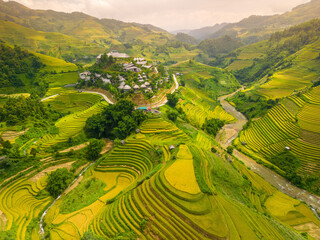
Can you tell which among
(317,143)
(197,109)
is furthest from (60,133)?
(317,143)

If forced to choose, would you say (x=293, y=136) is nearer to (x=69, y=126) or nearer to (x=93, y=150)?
(x=93, y=150)

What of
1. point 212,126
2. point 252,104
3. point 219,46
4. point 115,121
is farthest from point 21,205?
point 219,46

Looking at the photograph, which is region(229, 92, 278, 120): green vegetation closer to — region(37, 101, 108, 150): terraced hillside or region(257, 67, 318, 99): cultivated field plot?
region(257, 67, 318, 99): cultivated field plot

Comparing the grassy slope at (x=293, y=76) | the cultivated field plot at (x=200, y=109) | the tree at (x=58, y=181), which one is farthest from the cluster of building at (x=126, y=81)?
the grassy slope at (x=293, y=76)

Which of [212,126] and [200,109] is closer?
[212,126]

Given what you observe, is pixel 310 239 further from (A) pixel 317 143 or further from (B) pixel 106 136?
(B) pixel 106 136
